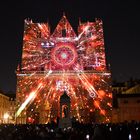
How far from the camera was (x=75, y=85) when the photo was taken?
61844 millimetres

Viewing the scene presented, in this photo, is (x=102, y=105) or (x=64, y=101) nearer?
(x=64, y=101)

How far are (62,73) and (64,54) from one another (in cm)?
467

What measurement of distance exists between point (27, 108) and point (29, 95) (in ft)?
8.69

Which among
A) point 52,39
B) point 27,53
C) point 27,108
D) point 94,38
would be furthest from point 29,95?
point 94,38

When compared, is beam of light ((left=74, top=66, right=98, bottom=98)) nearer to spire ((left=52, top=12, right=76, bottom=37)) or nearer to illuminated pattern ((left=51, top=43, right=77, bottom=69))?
illuminated pattern ((left=51, top=43, right=77, bottom=69))

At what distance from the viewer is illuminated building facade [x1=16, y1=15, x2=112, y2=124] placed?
59.4 meters

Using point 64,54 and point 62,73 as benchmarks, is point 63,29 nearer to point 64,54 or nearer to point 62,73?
point 64,54

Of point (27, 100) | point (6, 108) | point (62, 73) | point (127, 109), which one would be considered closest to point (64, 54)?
point (62, 73)

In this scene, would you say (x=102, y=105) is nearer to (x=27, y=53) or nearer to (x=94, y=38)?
(x=94, y=38)

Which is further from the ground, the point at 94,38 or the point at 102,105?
the point at 94,38

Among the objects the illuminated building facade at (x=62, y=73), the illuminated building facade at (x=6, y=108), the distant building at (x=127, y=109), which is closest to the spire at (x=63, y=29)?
the illuminated building facade at (x=62, y=73)

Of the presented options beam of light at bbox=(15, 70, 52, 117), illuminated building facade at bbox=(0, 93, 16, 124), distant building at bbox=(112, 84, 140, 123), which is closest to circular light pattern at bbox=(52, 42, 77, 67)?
beam of light at bbox=(15, 70, 52, 117)

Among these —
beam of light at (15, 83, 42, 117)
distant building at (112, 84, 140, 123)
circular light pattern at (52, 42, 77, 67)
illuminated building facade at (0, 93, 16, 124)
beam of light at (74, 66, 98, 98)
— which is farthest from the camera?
illuminated building facade at (0, 93, 16, 124)

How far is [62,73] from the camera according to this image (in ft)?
208
